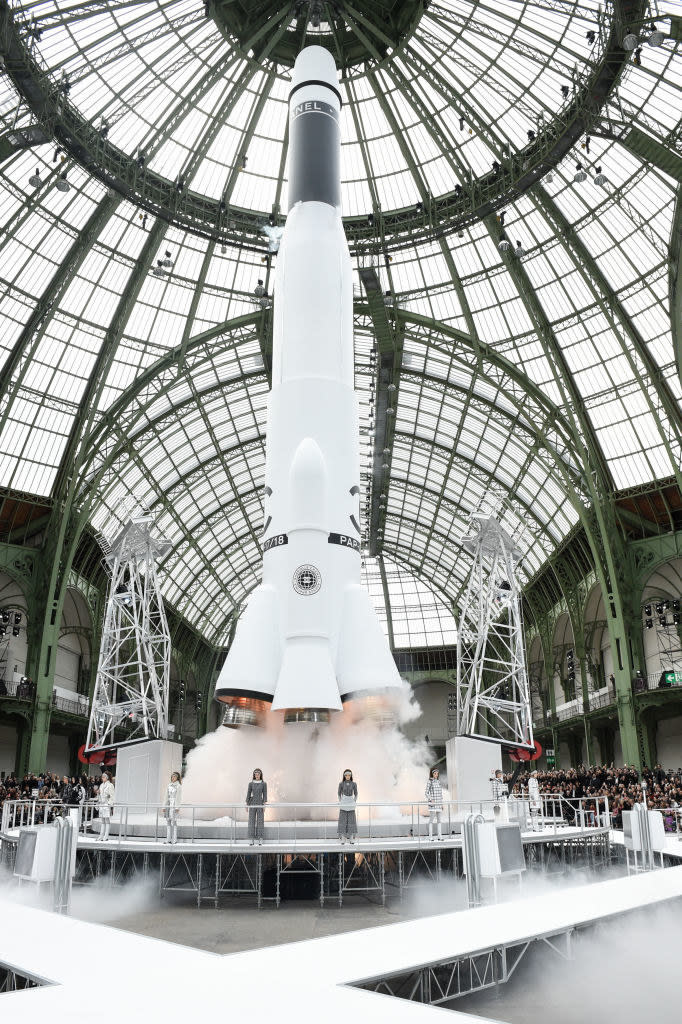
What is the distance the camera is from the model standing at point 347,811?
47.5 ft

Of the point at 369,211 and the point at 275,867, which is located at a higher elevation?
the point at 369,211

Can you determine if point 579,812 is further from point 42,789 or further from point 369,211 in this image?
point 369,211

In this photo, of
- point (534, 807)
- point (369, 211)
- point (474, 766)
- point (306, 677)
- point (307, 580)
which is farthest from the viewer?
point (369, 211)

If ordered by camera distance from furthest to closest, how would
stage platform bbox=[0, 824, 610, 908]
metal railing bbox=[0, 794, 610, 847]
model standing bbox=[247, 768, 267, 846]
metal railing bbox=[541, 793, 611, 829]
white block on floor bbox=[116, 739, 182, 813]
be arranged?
white block on floor bbox=[116, 739, 182, 813]
metal railing bbox=[541, 793, 611, 829]
metal railing bbox=[0, 794, 610, 847]
model standing bbox=[247, 768, 267, 846]
stage platform bbox=[0, 824, 610, 908]

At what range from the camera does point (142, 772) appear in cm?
2041

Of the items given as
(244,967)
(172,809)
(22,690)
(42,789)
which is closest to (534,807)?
(172,809)

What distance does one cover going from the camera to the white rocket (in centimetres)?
1795

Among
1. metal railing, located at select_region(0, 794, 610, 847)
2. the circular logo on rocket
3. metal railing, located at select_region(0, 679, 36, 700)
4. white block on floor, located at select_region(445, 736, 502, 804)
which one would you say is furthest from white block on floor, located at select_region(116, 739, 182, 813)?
metal railing, located at select_region(0, 679, 36, 700)

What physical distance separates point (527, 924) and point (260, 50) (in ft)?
97.3

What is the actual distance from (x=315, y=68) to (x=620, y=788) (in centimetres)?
2535

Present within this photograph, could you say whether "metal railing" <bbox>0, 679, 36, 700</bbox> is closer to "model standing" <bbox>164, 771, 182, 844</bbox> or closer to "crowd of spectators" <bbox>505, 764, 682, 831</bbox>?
"model standing" <bbox>164, 771, 182, 844</bbox>

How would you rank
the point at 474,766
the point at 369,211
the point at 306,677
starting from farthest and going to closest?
the point at 369,211
the point at 474,766
the point at 306,677

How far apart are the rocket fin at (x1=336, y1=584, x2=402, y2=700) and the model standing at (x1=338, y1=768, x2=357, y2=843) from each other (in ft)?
10.0

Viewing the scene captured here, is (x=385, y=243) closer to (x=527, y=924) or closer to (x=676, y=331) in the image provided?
(x=676, y=331)
